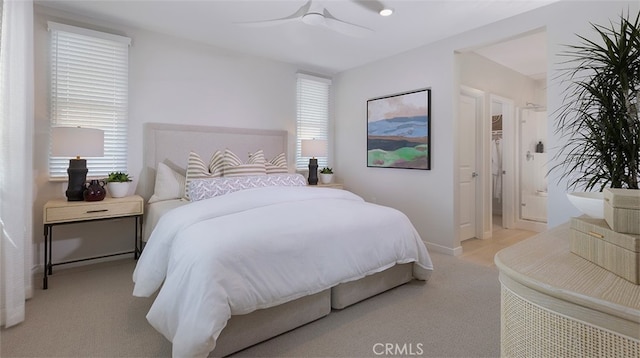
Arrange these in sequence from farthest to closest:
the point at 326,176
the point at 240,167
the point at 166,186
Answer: the point at 326,176 → the point at 240,167 → the point at 166,186

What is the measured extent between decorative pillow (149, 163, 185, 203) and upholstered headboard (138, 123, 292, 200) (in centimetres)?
15

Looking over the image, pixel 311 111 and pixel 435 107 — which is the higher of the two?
pixel 311 111

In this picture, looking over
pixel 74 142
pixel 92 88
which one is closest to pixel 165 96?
pixel 92 88

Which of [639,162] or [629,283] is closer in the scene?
[629,283]

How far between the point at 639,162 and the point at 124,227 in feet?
13.7

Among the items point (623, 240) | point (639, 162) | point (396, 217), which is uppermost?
point (639, 162)

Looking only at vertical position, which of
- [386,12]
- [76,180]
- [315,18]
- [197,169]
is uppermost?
[386,12]

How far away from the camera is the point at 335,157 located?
17.4 feet

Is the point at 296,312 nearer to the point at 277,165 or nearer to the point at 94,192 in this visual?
the point at 94,192

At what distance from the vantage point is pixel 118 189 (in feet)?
10.2

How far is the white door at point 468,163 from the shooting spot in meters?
4.30

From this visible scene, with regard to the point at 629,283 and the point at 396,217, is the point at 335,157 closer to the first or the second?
the point at 396,217

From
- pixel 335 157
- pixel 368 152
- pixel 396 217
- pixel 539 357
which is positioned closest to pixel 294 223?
pixel 396 217

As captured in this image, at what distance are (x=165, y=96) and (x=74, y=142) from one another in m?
1.16
